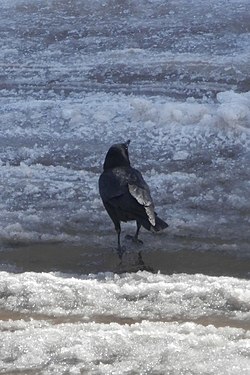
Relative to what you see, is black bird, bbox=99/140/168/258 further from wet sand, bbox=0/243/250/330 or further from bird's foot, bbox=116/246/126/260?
wet sand, bbox=0/243/250/330

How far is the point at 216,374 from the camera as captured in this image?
5.36 meters

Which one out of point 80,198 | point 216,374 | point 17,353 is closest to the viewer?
point 216,374

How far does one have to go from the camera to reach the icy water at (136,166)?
582cm

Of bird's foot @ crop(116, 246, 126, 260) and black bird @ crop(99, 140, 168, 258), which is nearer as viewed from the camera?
black bird @ crop(99, 140, 168, 258)

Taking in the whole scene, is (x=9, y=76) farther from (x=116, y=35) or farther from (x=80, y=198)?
(x=80, y=198)

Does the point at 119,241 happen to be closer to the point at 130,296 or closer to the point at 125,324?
the point at 130,296

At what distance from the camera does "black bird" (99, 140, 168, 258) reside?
6902 mm

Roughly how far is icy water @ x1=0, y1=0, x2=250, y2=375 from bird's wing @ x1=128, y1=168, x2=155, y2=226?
372 mm

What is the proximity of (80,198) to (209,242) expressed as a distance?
1.30 metres

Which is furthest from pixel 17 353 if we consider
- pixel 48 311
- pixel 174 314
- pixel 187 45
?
pixel 187 45

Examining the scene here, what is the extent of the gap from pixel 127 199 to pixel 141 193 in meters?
0.11

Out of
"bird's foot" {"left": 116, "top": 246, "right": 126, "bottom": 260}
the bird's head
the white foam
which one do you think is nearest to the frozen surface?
the white foam

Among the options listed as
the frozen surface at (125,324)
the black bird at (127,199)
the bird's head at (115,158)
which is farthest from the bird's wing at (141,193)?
the frozen surface at (125,324)

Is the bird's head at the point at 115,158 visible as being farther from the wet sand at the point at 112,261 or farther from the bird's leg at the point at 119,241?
the wet sand at the point at 112,261
